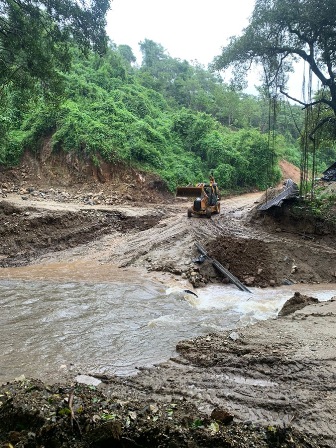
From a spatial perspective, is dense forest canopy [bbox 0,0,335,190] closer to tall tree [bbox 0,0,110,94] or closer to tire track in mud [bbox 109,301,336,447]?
tall tree [bbox 0,0,110,94]

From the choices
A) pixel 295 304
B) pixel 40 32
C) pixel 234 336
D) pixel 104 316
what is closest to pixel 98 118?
pixel 40 32

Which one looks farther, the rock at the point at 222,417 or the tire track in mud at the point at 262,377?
the tire track in mud at the point at 262,377

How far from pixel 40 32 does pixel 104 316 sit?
9197 millimetres

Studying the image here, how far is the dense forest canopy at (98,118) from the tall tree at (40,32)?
29 mm

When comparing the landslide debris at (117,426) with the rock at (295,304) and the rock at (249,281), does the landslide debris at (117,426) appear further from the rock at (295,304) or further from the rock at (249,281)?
the rock at (249,281)

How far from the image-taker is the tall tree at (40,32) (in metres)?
11.1

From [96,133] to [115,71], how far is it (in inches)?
600

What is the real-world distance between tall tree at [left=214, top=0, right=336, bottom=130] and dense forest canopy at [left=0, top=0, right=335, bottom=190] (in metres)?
1.50

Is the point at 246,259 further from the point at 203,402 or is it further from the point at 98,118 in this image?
the point at 98,118

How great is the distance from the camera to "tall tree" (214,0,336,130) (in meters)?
13.6

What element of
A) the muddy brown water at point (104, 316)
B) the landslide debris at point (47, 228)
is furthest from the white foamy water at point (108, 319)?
the landslide debris at point (47, 228)

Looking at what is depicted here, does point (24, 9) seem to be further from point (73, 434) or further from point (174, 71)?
point (174, 71)

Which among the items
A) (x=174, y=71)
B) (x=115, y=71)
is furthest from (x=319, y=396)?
(x=174, y=71)

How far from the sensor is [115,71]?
122 feet
